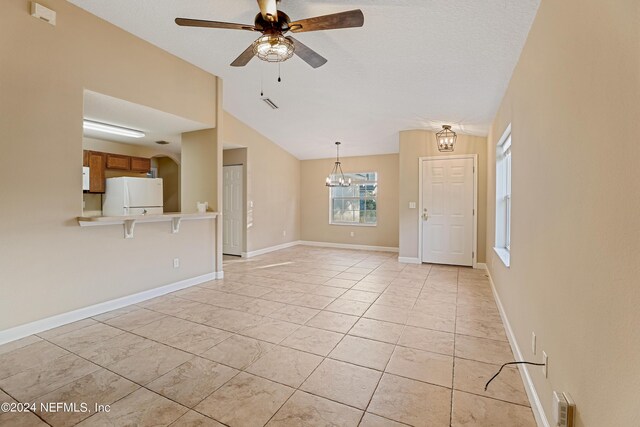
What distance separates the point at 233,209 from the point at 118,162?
2354mm

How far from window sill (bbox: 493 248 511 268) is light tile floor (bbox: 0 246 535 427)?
62cm

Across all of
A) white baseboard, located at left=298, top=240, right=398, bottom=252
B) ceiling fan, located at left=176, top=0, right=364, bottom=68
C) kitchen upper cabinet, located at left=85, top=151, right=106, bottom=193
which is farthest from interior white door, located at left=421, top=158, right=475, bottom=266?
kitchen upper cabinet, located at left=85, top=151, right=106, bottom=193

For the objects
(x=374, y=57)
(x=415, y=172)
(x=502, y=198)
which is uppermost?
(x=374, y=57)

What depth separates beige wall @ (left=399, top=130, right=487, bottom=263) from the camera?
5.54 m

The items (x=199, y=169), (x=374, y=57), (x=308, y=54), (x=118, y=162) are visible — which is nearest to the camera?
(x=308, y=54)

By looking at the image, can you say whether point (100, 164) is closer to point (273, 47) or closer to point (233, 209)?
point (233, 209)

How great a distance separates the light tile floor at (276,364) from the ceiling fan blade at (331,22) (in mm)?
2533

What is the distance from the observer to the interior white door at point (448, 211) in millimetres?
5625

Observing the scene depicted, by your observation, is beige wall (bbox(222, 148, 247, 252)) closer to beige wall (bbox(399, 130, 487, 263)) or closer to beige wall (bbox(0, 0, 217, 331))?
beige wall (bbox(0, 0, 217, 331))

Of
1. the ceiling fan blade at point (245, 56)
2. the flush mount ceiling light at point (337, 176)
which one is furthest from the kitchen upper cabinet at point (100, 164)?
the flush mount ceiling light at point (337, 176)

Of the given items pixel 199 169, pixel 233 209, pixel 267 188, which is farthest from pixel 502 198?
pixel 233 209

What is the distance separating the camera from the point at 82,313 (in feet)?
10.2

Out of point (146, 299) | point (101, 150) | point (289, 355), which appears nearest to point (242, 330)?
point (289, 355)

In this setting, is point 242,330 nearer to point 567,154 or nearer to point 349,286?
point 349,286
